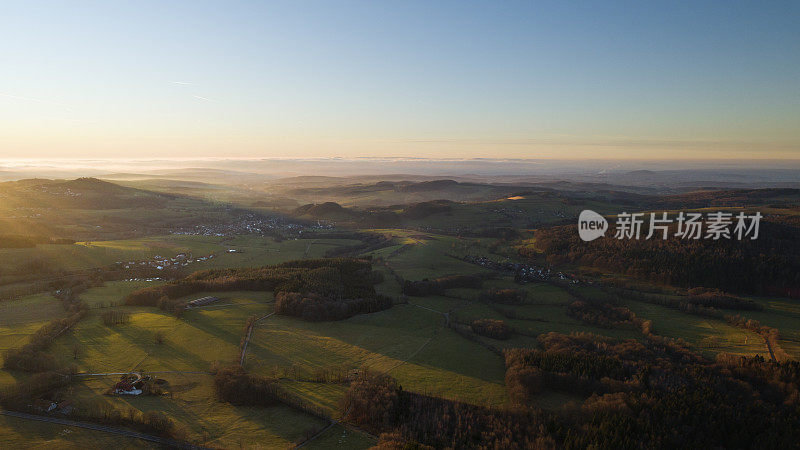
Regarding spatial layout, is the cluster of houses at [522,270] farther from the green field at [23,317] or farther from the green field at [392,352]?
the green field at [23,317]

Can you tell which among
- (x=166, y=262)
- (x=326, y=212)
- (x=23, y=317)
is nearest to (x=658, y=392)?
(x=23, y=317)

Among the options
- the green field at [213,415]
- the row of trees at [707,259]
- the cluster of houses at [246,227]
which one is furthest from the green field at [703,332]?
the cluster of houses at [246,227]

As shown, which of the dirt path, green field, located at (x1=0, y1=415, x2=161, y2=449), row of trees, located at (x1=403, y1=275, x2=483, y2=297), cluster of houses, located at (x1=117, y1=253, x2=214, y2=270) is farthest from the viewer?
cluster of houses, located at (x1=117, y1=253, x2=214, y2=270)

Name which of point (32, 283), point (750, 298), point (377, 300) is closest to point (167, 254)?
point (32, 283)

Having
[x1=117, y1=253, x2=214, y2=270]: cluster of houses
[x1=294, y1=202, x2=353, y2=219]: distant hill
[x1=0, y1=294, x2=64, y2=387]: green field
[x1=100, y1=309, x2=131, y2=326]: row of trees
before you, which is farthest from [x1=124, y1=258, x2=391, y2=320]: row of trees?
[x1=294, y1=202, x2=353, y2=219]: distant hill

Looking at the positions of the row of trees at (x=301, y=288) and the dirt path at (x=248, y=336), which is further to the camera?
the row of trees at (x=301, y=288)

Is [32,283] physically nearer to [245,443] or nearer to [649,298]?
[245,443]

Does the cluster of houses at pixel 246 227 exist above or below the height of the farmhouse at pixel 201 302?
below

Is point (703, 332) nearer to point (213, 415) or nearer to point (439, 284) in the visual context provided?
point (439, 284)

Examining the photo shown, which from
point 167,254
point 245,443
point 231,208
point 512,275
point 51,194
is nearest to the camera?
point 245,443

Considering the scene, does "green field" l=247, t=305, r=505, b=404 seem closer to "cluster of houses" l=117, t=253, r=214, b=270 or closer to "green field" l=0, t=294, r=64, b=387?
"green field" l=0, t=294, r=64, b=387

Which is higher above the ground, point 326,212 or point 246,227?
point 326,212
